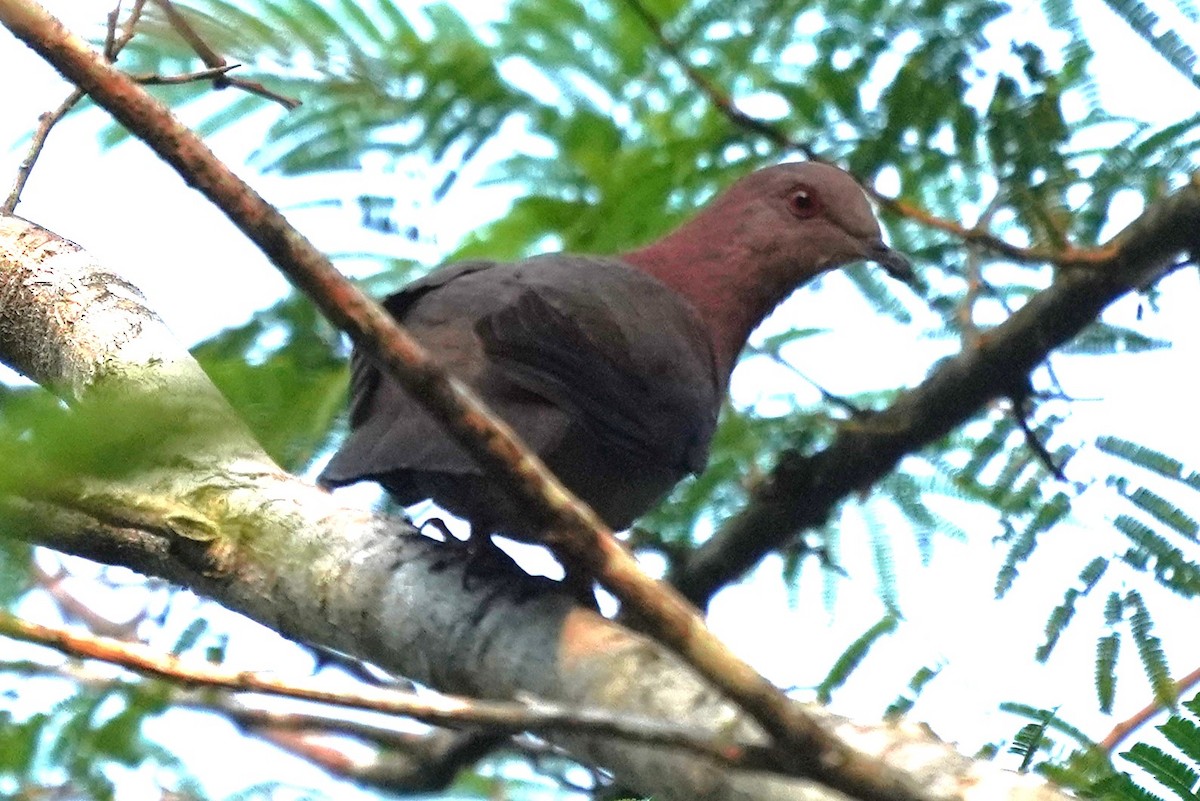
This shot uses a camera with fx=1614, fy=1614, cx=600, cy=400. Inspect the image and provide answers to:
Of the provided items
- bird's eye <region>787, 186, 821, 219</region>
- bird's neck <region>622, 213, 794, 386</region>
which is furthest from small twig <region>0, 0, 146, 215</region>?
bird's eye <region>787, 186, 821, 219</region>

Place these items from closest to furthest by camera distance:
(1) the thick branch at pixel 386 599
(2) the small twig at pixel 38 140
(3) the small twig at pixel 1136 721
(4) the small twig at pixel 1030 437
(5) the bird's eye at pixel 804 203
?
1. (1) the thick branch at pixel 386 599
2. (3) the small twig at pixel 1136 721
3. (2) the small twig at pixel 38 140
4. (4) the small twig at pixel 1030 437
5. (5) the bird's eye at pixel 804 203

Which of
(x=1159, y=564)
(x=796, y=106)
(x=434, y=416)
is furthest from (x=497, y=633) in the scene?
(x=796, y=106)

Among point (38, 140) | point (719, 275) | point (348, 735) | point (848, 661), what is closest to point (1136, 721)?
point (848, 661)

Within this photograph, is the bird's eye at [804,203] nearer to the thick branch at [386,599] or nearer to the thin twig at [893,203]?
the thin twig at [893,203]

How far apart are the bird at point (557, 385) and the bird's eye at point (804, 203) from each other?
485 mm

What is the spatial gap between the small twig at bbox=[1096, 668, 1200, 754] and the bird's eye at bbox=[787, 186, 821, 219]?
84.5 inches

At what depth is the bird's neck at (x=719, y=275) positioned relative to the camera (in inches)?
191

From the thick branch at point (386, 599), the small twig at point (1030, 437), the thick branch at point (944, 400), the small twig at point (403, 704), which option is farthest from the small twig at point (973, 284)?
the small twig at point (403, 704)

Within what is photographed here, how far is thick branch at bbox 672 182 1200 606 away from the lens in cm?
389

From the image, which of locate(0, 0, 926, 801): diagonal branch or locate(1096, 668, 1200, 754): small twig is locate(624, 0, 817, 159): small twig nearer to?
locate(1096, 668, 1200, 754): small twig

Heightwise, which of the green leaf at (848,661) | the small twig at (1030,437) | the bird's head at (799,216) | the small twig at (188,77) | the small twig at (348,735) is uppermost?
the bird's head at (799,216)

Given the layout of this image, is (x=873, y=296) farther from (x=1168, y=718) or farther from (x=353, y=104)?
(x=1168, y=718)

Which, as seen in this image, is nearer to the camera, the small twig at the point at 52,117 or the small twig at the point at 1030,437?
the small twig at the point at 52,117

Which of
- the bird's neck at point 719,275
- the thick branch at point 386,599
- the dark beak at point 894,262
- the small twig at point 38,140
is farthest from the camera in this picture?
the bird's neck at point 719,275
